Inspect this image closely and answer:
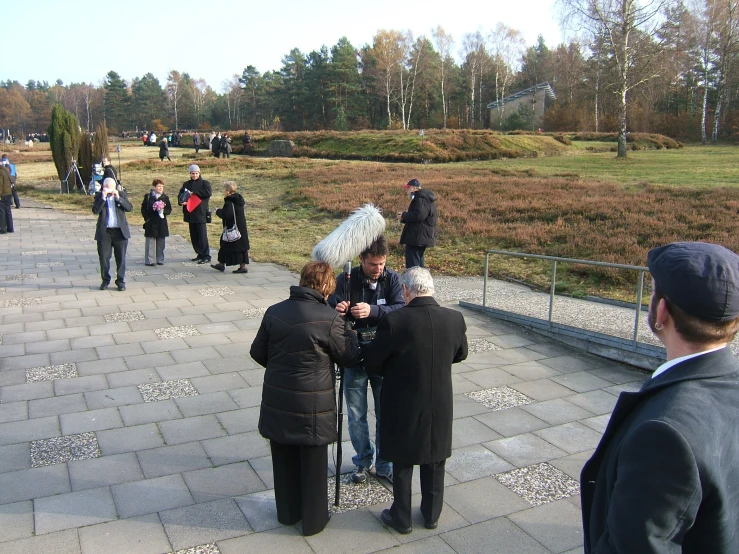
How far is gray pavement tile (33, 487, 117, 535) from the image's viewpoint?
386 cm

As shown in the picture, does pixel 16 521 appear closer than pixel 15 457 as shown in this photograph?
Yes

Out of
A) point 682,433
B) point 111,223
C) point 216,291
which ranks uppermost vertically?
point 682,433

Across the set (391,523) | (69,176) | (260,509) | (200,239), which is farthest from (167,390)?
(69,176)

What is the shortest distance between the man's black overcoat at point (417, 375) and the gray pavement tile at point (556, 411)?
7.13 ft

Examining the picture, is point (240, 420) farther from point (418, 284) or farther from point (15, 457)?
point (418, 284)

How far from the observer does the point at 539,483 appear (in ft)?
14.5

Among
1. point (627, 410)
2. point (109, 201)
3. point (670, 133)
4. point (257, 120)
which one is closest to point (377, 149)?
point (670, 133)

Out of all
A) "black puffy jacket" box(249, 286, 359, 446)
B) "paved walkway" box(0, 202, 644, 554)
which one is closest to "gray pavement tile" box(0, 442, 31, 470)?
"paved walkway" box(0, 202, 644, 554)

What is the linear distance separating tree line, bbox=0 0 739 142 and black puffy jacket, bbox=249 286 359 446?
114 feet

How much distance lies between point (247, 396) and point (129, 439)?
1.21m

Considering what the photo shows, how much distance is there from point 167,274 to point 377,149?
3159 cm

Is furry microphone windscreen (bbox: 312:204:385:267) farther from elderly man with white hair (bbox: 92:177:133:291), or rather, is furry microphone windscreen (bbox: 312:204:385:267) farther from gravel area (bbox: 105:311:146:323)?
elderly man with white hair (bbox: 92:177:133:291)

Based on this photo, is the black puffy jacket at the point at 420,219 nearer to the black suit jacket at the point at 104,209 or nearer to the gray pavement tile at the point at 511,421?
the black suit jacket at the point at 104,209

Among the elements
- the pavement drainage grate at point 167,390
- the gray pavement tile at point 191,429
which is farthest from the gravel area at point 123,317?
the gray pavement tile at point 191,429
